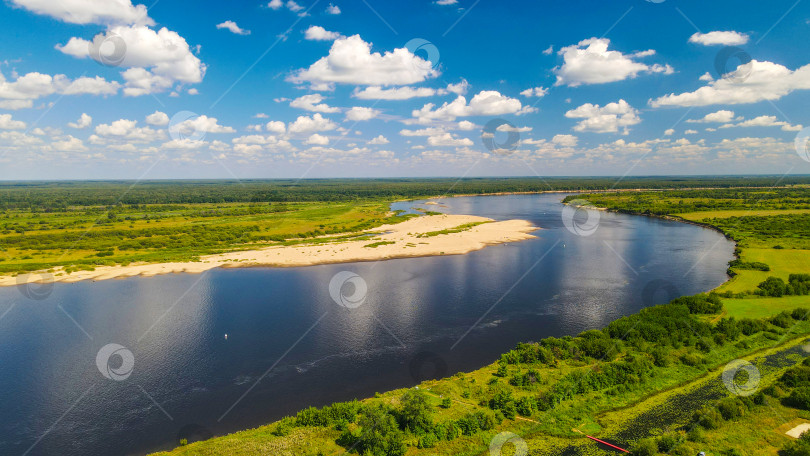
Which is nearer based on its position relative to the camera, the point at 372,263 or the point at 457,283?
the point at 457,283

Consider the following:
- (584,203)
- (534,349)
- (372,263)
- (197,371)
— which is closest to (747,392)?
(534,349)

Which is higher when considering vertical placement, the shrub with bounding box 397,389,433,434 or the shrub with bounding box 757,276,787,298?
the shrub with bounding box 757,276,787,298

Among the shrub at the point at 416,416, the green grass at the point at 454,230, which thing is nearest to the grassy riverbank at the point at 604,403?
the shrub at the point at 416,416

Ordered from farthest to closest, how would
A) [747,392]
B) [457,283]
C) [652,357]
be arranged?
[457,283] < [652,357] < [747,392]

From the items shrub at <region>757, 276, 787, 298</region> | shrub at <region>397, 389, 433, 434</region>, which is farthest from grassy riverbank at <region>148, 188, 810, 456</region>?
shrub at <region>757, 276, 787, 298</region>

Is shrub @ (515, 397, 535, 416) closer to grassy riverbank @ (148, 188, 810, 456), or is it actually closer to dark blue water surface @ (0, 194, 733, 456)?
grassy riverbank @ (148, 188, 810, 456)

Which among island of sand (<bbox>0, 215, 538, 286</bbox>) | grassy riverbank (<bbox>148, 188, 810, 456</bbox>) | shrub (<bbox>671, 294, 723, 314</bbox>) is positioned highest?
island of sand (<bbox>0, 215, 538, 286</bbox>)

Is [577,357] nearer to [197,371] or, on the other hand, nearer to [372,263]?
[197,371]
